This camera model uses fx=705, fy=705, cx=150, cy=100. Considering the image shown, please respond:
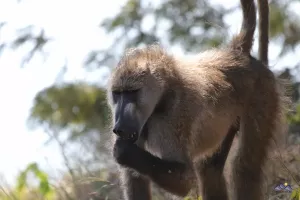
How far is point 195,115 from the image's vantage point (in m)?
5.36

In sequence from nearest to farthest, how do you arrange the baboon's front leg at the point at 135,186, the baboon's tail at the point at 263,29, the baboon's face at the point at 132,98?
1. the baboon's face at the point at 132,98
2. the baboon's front leg at the point at 135,186
3. the baboon's tail at the point at 263,29

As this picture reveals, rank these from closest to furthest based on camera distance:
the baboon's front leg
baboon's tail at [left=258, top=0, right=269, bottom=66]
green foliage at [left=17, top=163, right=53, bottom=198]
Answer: the baboon's front leg → green foliage at [left=17, top=163, right=53, bottom=198] → baboon's tail at [left=258, top=0, right=269, bottom=66]

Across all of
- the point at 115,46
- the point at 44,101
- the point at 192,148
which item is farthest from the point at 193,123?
the point at 115,46

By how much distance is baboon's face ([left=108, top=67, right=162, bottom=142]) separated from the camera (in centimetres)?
486

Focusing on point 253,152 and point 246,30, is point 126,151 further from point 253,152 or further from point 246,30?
point 246,30

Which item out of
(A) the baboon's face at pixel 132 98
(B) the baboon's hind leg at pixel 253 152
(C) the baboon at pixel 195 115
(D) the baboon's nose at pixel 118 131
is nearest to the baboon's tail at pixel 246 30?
(C) the baboon at pixel 195 115

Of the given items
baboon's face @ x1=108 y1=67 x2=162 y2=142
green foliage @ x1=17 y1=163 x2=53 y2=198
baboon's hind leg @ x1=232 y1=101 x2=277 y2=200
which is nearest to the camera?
baboon's face @ x1=108 y1=67 x2=162 y2=142

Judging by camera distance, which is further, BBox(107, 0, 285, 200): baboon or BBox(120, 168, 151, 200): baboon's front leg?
BBox(120, 168, 151, 200): baboon's front leg

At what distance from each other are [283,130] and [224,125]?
66cm

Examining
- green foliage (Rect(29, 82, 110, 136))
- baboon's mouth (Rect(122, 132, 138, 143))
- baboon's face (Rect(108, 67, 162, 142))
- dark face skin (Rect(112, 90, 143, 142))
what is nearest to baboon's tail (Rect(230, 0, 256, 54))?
baboon's face (Rect(108, 67, 162, 142))

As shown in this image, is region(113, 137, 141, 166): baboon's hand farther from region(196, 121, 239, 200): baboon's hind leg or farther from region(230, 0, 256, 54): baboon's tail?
region(230, 0, 256, 54): baboon's tail

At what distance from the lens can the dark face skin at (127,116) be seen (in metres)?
4.79

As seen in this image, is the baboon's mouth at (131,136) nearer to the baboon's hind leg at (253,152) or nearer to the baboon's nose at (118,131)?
the baboon's nose at (118,131)

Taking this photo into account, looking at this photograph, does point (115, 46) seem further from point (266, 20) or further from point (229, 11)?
point (266, 20)
